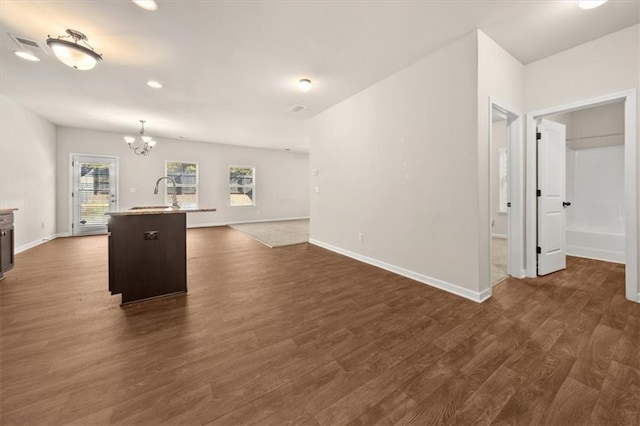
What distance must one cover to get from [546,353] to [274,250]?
13.8 ft

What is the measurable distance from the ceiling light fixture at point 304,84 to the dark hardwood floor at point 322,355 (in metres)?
3.07

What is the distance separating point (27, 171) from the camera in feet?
16.7

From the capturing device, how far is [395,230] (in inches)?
142

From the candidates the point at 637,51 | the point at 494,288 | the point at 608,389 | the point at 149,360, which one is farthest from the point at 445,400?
the point at 637,51

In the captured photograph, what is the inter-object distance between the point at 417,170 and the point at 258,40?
2510 mm

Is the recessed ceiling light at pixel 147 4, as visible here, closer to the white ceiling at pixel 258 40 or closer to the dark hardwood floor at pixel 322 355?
the white ceiling at pixel 258 40

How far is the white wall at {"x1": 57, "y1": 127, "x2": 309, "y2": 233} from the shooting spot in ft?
21.5

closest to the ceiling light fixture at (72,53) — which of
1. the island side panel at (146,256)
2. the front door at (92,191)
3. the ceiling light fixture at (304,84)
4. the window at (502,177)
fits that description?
the island side panel at (146,256)

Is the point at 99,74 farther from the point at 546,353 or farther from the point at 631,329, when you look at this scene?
the point at 631,329

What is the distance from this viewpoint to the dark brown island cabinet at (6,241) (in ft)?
10.6

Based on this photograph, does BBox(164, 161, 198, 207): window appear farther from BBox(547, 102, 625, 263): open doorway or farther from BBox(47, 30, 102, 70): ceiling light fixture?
BBox(547, 102, 625, 263): open doorway

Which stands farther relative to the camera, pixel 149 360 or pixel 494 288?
pixel 494 288

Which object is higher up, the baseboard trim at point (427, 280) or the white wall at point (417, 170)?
the white wall at point (417, 170)

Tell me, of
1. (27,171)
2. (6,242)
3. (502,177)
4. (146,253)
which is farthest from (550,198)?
(27,171)
